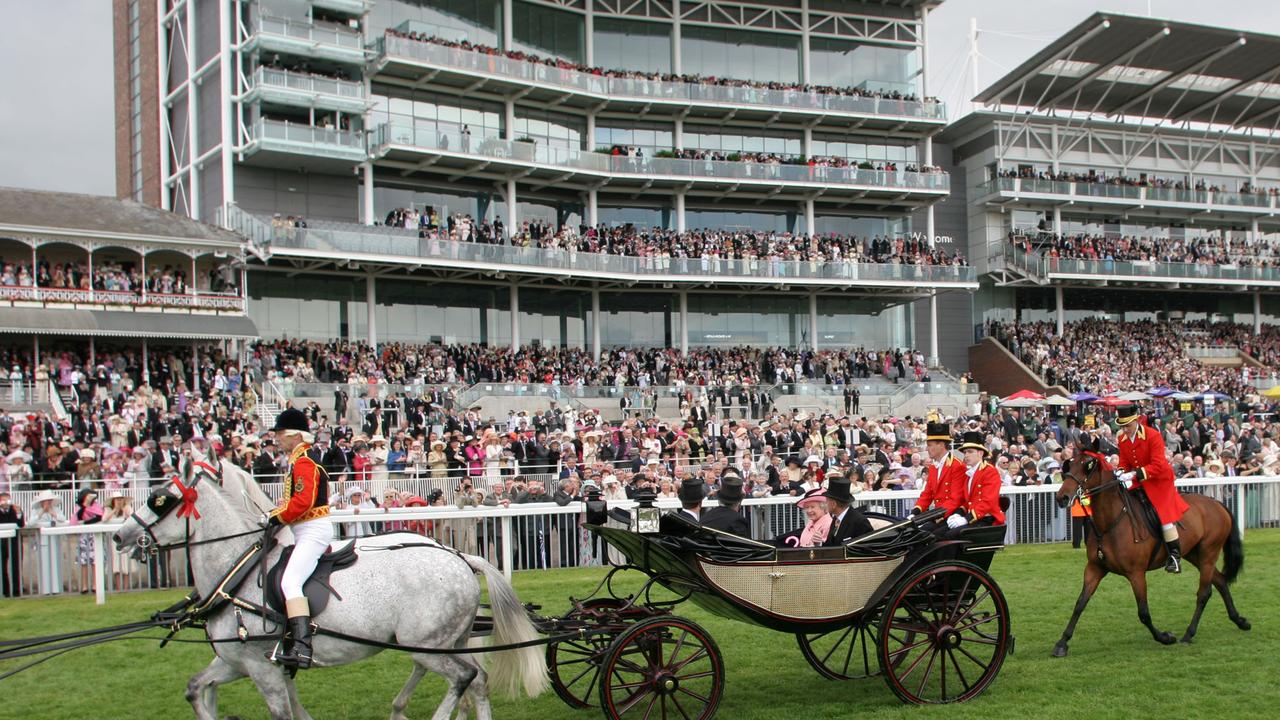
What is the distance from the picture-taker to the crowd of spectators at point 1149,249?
4569cm

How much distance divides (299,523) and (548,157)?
3259 cm

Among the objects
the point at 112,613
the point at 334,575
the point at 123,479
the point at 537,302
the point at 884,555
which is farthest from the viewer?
the point at 537,302

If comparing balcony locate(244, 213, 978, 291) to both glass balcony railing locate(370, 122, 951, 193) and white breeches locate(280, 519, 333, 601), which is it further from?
white breeches locate(280, 519, 333, 601)

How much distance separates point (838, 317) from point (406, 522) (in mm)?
33779

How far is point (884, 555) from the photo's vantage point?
7.66m

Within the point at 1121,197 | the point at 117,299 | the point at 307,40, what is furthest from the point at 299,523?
the point at 1121,197

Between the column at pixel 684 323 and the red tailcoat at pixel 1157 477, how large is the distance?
31.4 m

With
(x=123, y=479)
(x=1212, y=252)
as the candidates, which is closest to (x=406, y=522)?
(x=123, y=479)

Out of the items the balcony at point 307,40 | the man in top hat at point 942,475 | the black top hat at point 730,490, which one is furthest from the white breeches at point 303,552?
the balcony at point 307,40

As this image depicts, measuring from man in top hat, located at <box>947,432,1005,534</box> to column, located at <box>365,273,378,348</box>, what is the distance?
29.2 metres

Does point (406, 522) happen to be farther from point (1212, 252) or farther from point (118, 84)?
point (1212, 252)

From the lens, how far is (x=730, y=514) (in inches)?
304

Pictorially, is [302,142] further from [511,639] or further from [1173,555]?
[1173,555]

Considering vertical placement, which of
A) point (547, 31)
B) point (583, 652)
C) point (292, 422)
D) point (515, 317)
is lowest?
point (583, 652)
